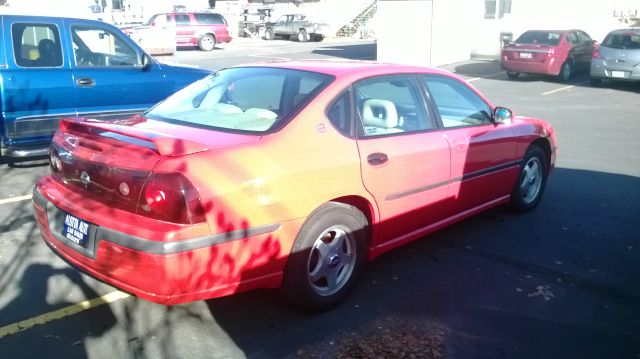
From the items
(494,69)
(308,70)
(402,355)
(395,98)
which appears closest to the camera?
(402,355)

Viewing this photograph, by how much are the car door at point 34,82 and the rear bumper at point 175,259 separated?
3.64 metres

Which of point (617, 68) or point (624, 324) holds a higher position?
point (617, 68)

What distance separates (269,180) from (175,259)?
668mm

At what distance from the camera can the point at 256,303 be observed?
3.95 m

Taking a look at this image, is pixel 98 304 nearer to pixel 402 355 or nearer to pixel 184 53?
pixel 402 355

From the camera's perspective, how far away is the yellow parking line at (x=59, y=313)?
3546 mm

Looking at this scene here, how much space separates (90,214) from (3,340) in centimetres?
87

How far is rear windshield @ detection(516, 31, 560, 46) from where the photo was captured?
57.7ft

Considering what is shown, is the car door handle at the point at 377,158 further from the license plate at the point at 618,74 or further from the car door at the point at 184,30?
the car door at the point at 184,30

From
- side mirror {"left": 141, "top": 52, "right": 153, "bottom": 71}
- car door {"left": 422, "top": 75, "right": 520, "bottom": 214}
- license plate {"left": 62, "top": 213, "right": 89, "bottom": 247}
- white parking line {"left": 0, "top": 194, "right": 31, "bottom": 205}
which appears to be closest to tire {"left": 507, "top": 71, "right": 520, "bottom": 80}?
side mirror {"left": 141, "top": 52, "right": 153, "bottom": 71}

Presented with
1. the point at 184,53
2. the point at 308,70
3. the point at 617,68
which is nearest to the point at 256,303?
the point at 308,70

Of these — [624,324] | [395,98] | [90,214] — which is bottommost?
[624,324]

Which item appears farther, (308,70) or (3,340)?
(308,70)

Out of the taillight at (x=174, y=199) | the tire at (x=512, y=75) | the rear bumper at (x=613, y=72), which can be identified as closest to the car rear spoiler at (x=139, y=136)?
the taillight at (x=174, y=199)
